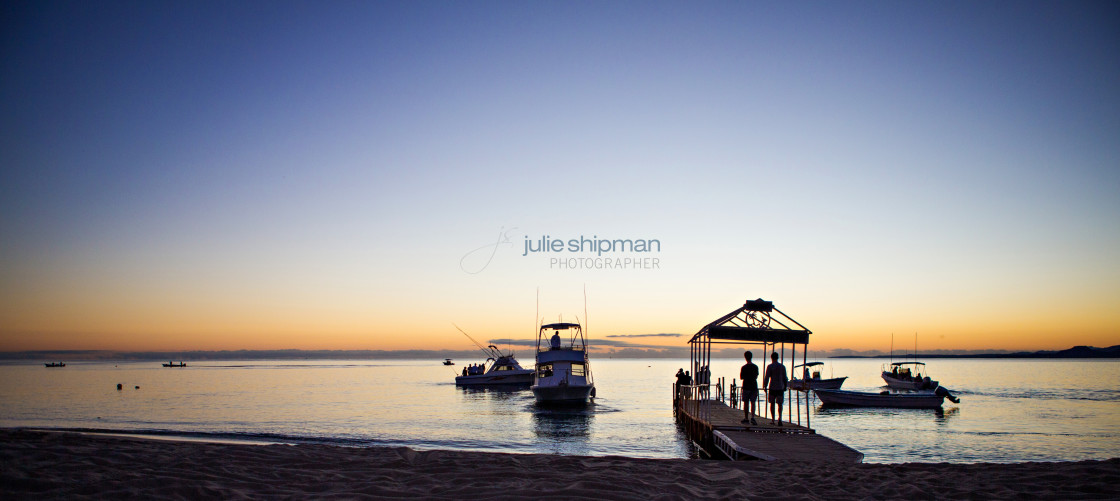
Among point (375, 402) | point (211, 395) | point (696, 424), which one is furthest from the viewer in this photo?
point (211, 395)

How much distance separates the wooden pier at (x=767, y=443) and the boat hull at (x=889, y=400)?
21147 mm

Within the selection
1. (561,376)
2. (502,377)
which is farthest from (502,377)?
(561,376)

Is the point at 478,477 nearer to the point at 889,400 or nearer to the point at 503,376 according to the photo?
the point at 889,400

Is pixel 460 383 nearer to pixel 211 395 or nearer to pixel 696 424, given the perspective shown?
pixel 211 395

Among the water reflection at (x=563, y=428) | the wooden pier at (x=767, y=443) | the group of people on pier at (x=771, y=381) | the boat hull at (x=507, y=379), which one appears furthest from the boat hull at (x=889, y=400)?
the boat hull at (x=507, y=379)

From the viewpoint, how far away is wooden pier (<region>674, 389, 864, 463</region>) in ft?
38.9

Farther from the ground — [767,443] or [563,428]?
[767,443]

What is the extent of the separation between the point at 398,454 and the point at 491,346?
5963 cm

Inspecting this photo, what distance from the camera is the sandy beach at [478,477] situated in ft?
23.2

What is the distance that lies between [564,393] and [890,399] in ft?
63.6

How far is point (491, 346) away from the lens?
226 feet

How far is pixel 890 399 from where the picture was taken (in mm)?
36688

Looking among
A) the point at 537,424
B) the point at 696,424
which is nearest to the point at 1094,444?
the point at 696,424

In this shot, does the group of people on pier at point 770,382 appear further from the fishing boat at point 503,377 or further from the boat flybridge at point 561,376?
the fishing boat at point 503,377
